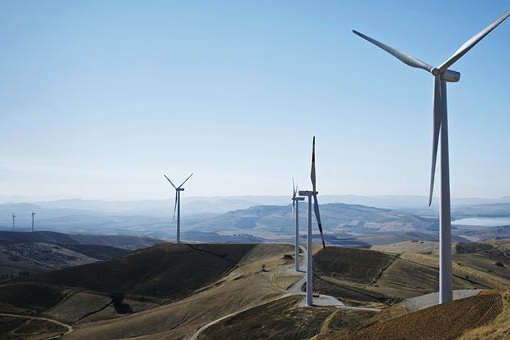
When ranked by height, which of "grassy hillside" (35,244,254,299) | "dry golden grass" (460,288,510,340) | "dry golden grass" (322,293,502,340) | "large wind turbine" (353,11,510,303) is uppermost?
"large wind turbine" (353,11,510,303)

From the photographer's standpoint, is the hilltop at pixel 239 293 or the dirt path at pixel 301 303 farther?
the dirt path at pixel 301 303

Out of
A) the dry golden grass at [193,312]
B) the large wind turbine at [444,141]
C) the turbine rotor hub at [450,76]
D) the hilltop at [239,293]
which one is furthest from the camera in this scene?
the dry golden grass at [193,312]

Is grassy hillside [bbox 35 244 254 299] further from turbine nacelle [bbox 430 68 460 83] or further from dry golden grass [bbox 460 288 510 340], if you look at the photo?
dry golden grass [bbox 460 288 510 340]

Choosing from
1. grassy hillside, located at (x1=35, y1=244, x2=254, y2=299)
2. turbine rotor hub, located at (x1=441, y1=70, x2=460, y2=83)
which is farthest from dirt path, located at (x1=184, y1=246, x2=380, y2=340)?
grassy hillside, located at (x1=35, y1=244, x2=254, y2=299)

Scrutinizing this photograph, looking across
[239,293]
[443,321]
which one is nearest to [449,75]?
[443,321]

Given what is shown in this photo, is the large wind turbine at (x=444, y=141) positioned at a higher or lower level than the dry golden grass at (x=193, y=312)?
higher

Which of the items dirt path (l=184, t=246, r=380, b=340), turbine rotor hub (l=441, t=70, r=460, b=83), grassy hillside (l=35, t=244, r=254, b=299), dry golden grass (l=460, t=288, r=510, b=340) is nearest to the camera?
dry golden grass (l=460, t=288, r=510, b=340)

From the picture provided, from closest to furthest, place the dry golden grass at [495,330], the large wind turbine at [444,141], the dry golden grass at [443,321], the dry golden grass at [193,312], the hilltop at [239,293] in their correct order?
1. the dry golden grass at [495,330]
2. the dry golden grass at [443,321]
3. the large wind turbine at [444,141]
4. the hilltop at [239,293]
5. the dry golden grass at [193,312]

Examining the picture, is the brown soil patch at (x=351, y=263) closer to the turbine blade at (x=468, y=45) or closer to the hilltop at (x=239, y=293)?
the hilltop at (x=239, y=293)

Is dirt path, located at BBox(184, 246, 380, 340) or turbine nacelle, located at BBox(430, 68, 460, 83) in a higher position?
turbine nacelle, located at BBox(430, 68, 460, 83)

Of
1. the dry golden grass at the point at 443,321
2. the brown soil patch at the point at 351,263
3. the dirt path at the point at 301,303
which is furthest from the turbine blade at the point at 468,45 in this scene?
the brown soil patch at the point at 351,263

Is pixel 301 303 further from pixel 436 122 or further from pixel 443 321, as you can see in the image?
pixel 436 122
